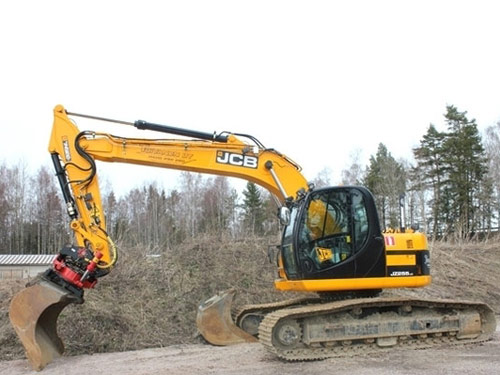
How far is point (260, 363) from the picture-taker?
7.66 metres

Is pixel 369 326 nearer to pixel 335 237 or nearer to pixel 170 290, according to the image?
pixel 335 237

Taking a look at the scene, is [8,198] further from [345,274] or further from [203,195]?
[345,274]

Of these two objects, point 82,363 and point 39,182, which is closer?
point 82,363

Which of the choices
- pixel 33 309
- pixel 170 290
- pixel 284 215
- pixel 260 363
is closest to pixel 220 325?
pixel 260 363

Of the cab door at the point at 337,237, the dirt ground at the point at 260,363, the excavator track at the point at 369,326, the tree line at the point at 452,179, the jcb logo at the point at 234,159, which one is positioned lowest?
the dirt ground at the point at 260,363

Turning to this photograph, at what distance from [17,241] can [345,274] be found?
4606 centimetres

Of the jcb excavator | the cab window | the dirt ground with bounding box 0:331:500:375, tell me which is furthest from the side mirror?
the dirt ground with bounding box 0:331:500:375

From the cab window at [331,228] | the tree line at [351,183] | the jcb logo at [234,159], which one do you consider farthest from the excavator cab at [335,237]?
the tree line at [351,183]

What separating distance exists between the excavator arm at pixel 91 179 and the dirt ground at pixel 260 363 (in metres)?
0.65

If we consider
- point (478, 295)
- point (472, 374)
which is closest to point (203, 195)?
point (478, 295)

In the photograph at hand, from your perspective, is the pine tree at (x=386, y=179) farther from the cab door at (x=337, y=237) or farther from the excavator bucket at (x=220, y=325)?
the cab door at (x=337, y=237)

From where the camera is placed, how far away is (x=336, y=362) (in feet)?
24.7

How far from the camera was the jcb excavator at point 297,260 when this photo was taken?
7.80m

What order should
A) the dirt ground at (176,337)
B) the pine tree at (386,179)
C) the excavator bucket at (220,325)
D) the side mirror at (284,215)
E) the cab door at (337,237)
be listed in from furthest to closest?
the pine tree at (386,179), the excavator bucket at (220,325), the side mirror at (284,215), the cab door at (337,237), the dirt ground at (176,337)
